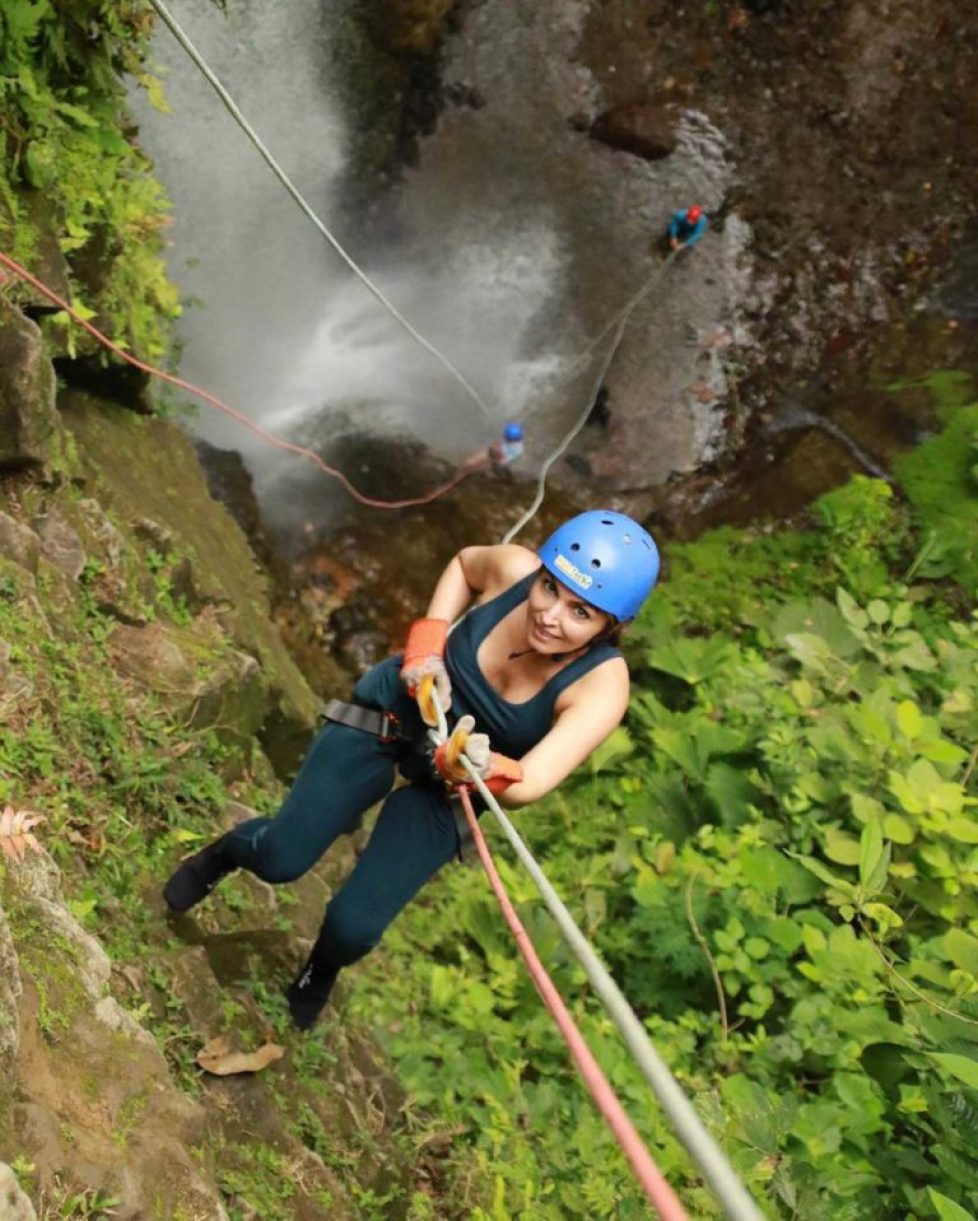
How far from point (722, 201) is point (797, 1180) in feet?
28.9

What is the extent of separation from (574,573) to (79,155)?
365cm

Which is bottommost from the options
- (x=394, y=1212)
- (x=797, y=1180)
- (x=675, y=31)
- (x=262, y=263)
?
(x=394, y=1212)

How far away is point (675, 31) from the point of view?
353 inches

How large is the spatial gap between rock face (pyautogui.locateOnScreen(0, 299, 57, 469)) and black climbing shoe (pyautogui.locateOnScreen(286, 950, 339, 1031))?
238 cm

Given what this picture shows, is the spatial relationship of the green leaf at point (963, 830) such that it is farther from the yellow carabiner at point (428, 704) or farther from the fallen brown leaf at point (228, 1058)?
the fallen brown leaf at point (228, 1058)

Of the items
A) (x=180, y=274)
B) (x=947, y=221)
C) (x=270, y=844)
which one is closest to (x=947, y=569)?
(x=947, y=221)

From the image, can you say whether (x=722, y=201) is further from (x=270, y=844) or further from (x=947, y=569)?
(x=270, y=844)

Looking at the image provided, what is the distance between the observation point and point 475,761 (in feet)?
8.27

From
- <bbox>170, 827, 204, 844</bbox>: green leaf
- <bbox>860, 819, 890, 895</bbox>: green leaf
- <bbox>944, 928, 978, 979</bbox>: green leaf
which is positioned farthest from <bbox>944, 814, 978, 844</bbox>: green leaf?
<bbox>170, 827, 204, 844</bbox>: green leaf

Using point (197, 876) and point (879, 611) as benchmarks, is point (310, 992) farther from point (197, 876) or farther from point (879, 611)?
point (879, 611)

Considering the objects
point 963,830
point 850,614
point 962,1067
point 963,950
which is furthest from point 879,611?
point 962,1067

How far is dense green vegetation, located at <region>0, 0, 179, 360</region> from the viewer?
3893 millimetres

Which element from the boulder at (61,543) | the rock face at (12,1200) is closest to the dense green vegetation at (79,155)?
the boulder at (61,543)

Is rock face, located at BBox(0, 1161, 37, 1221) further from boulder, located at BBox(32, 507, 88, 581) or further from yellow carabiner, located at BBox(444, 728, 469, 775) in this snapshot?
boulder, located at BBox(32, 507, 88, 581)
